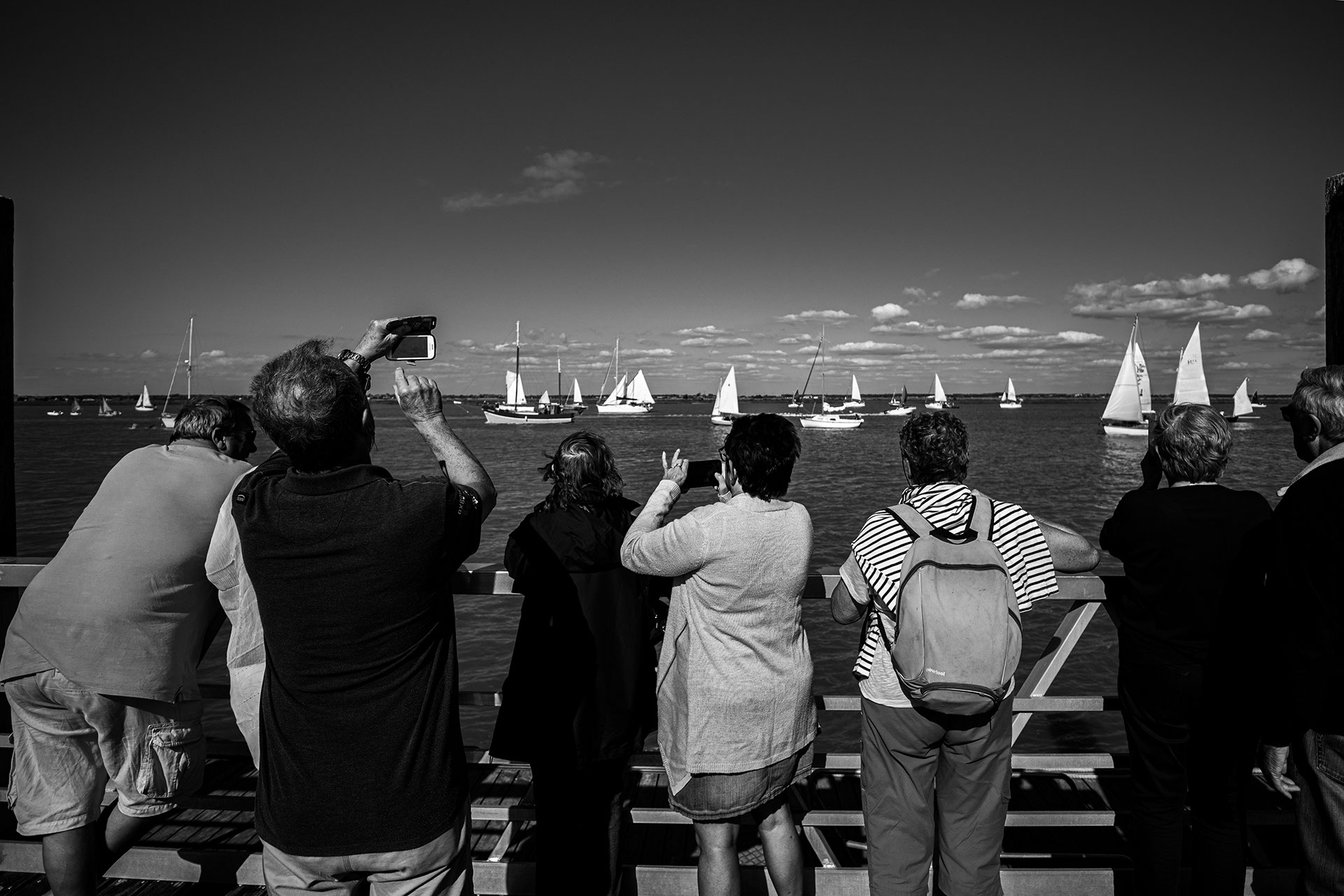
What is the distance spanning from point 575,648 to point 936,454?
1269mm

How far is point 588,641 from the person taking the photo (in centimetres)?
235

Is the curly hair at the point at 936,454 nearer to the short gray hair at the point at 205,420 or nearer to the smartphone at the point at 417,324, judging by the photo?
the smartphone at the point at 417,324

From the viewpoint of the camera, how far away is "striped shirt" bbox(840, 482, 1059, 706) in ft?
7.00

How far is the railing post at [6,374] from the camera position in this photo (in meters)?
3.24

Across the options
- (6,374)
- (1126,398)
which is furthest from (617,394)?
(6,374)

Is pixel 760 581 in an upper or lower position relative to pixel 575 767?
upper

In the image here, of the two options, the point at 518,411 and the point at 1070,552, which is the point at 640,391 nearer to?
the point at 518,411

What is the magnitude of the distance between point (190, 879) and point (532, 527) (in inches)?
73.3

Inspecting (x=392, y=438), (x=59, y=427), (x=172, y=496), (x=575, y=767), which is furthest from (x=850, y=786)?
(x=59, y=427)

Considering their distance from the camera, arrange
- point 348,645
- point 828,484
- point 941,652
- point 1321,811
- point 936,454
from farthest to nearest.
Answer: point 828,484, point 936,454, point 941,652, point 1321,811, point 348,645

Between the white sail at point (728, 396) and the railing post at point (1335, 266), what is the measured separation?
71888 millimetres

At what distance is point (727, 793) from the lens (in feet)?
7.17

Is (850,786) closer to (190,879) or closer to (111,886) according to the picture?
(190,879)

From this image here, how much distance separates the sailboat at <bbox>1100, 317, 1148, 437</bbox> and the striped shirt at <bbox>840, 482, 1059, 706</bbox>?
56.1m
